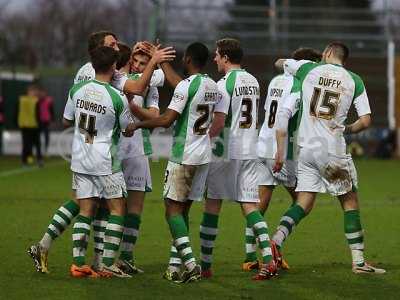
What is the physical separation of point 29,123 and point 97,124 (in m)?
19.5

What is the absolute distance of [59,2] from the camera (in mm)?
66062

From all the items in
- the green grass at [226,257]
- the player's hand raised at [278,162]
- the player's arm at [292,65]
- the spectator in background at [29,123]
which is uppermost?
the player's arm at [292,65]

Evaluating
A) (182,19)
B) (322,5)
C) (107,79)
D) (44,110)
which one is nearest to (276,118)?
(107,79)

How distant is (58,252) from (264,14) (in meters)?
36.2

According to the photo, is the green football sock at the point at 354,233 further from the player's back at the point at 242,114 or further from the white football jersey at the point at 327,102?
the player's back at the point at 242,114

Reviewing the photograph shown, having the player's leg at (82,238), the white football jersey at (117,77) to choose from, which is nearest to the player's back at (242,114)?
the white football jersey at (117,77)

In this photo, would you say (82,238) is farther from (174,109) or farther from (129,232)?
(174,109)

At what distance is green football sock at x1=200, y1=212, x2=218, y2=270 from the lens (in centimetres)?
1103

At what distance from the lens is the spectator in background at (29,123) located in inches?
1169

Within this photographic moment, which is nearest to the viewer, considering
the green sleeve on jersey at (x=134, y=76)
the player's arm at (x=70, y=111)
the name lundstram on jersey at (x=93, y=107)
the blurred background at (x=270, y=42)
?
the name lundstram on jersey at (x=93, y=107)

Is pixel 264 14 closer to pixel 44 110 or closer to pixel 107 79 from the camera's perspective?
pixel 44 110

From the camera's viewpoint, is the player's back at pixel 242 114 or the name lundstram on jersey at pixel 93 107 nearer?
the name lundstram on jersey at pixel 93 107

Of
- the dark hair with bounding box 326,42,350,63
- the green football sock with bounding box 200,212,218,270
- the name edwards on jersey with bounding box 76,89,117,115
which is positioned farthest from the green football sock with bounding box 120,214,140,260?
the dark hair with bounding box 326,42,350,63

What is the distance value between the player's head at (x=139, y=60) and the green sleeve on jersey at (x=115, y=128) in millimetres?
758
